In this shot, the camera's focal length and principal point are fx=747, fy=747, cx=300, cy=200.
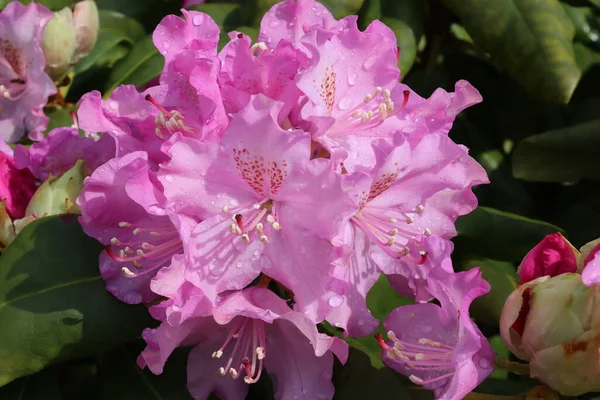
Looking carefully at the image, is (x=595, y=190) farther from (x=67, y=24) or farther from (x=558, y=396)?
(x=67, y=24)

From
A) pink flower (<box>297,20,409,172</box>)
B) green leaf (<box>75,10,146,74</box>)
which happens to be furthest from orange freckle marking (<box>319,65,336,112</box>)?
green leaf (<box>75,10,146,74</box>)

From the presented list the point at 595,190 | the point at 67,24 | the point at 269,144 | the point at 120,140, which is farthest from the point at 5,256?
the point at 595,190

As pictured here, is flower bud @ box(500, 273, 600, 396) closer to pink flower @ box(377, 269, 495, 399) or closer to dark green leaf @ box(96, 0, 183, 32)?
pink flower @ box(377, 269, 495, 399)

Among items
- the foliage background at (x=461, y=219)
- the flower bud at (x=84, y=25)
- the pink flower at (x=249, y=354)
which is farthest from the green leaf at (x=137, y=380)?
the flower bud at (x=84, y=25)

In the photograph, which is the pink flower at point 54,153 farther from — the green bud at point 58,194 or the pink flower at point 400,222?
the pink flower at point 400,222

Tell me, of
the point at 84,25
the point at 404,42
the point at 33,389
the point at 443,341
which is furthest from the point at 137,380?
the point at 404,42

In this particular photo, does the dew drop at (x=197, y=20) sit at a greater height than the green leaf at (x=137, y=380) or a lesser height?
greater
